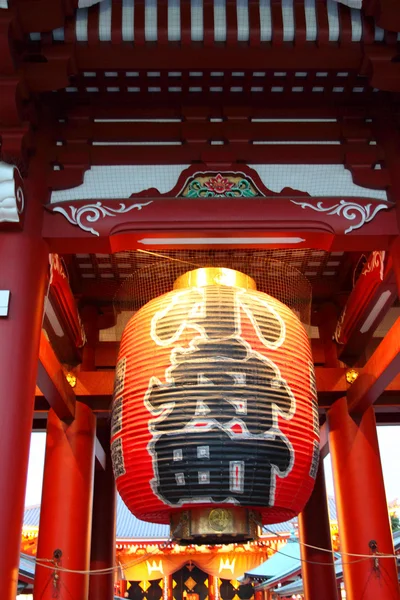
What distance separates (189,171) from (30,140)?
51.3 inches

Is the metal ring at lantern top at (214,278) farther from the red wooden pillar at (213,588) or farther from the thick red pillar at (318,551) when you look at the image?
the red wooden pillar at (213,588)

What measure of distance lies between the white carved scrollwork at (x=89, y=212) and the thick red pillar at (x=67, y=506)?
3.69 meters

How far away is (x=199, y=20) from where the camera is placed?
441cm

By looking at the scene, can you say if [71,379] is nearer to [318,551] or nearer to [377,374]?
[377,374]

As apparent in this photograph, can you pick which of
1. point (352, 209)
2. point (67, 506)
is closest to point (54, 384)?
point (67, 506)

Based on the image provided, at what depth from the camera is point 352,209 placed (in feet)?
15.6

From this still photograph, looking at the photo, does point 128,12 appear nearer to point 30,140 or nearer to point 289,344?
point 30,140

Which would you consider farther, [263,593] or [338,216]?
[263,593]

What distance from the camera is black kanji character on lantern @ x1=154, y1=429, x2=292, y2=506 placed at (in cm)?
349

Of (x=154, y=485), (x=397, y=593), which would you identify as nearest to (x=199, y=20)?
(x=154, y=485)

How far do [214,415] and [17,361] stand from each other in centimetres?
142

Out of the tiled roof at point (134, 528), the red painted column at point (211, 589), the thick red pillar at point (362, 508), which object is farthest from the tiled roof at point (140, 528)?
the thick red pillar at point (362, 508)

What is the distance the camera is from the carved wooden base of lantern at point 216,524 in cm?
360

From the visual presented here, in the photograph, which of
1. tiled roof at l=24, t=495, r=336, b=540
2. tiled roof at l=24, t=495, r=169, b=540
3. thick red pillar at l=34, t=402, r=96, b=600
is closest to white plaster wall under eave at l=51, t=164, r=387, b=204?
thick red pillar at l=34, t=402, r=96, b=600
